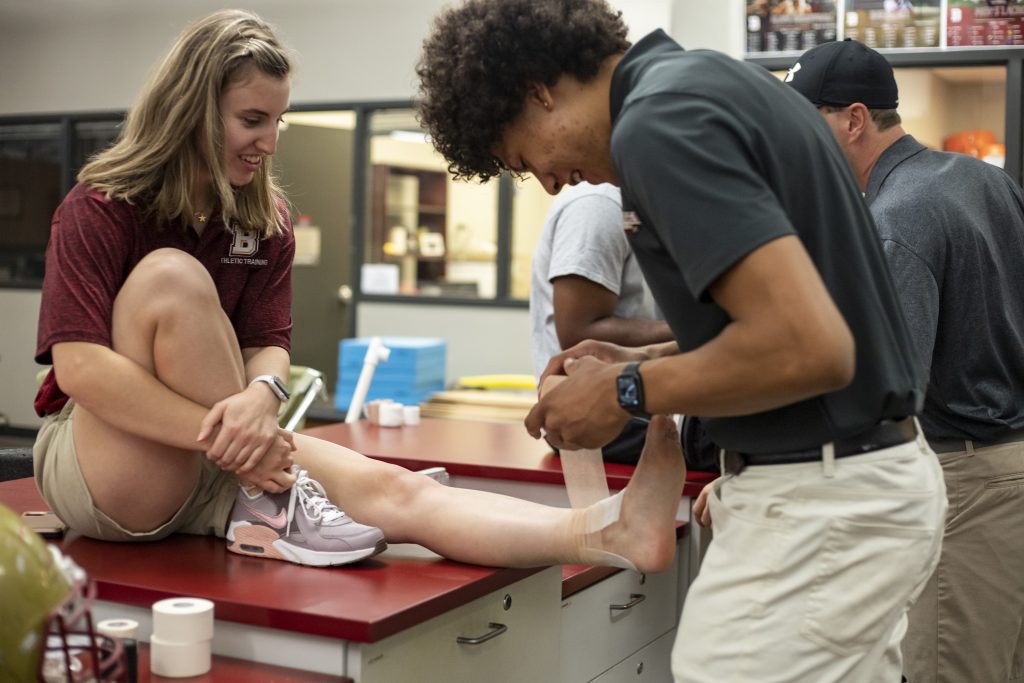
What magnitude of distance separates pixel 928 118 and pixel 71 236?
4.50 m

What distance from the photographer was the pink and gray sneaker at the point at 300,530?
1.78 meters

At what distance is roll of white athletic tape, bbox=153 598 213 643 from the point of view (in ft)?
4.72

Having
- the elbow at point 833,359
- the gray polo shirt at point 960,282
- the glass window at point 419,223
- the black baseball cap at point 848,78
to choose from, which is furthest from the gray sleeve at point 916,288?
the glass window at point 419,223

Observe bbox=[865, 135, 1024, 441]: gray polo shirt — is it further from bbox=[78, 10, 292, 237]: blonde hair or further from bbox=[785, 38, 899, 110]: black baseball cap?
bbox=[78, 10, 292, 237]: blonde hair

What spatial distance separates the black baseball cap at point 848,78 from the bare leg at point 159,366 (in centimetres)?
127

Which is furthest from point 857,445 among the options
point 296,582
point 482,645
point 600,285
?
point 600,285

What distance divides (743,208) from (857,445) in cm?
35

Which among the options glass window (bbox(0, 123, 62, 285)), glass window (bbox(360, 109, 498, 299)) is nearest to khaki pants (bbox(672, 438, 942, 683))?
glass window (bbox(360, 109, 498, 299))

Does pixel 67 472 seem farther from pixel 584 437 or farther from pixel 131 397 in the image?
pixel 584 437

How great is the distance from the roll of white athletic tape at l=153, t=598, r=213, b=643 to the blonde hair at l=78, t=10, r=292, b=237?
0.68 m

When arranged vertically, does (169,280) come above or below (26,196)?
below

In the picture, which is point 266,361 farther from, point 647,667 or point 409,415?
point 409,415

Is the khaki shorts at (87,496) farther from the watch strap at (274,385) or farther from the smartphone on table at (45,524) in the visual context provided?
the watch strap at (274,385)

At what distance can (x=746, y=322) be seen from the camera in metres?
1.12
